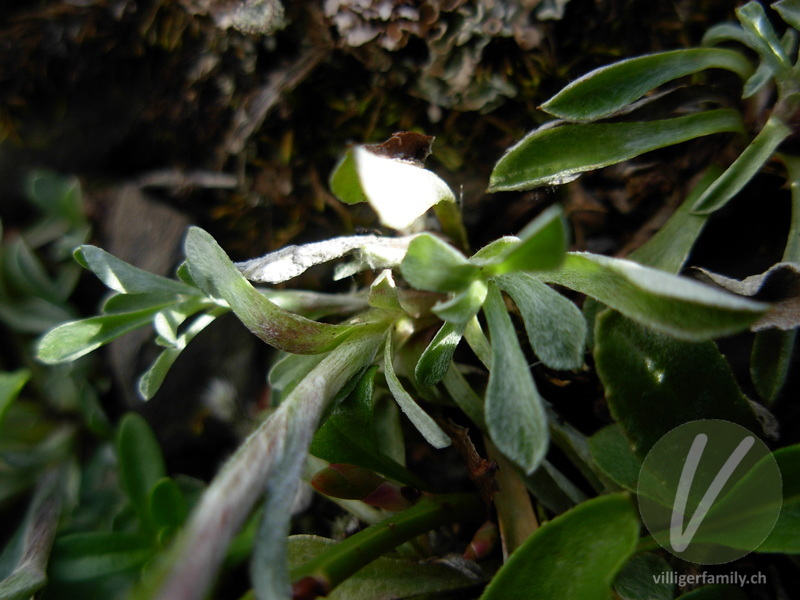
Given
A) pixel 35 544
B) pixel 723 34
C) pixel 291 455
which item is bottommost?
pixel 35 544

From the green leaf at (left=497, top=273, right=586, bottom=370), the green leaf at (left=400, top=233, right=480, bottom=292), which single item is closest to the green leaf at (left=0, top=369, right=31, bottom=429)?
the green leaf at (left=400, top=233, right=480, bottom=292)

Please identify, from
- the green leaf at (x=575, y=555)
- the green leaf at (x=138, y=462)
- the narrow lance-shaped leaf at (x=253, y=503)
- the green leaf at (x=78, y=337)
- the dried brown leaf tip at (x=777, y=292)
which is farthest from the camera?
the green leaf at (x=138, y=462)

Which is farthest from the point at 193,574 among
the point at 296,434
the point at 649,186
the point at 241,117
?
the point at 241,117

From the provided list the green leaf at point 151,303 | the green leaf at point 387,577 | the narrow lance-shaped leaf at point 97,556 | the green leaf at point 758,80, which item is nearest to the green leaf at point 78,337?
the green leaf at point 151,303

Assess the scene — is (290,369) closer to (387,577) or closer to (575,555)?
(387,577)

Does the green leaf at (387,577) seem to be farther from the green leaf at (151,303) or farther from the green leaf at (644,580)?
the green leaf at (151,303)

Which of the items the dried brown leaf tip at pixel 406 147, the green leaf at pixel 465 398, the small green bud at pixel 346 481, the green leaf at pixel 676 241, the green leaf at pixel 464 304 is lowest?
the small green bud at pixel 346 481

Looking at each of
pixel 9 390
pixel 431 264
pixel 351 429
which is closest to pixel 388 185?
pixel 431 264

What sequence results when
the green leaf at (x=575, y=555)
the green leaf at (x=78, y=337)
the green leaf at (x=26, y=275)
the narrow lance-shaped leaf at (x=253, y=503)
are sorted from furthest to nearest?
the green leaf at (x=26, y=275), the green leaf at (x=78, y=337), the green leaf at (x=575, y=555), the narrow lance-shaped leaf at (x=253, y=503)
